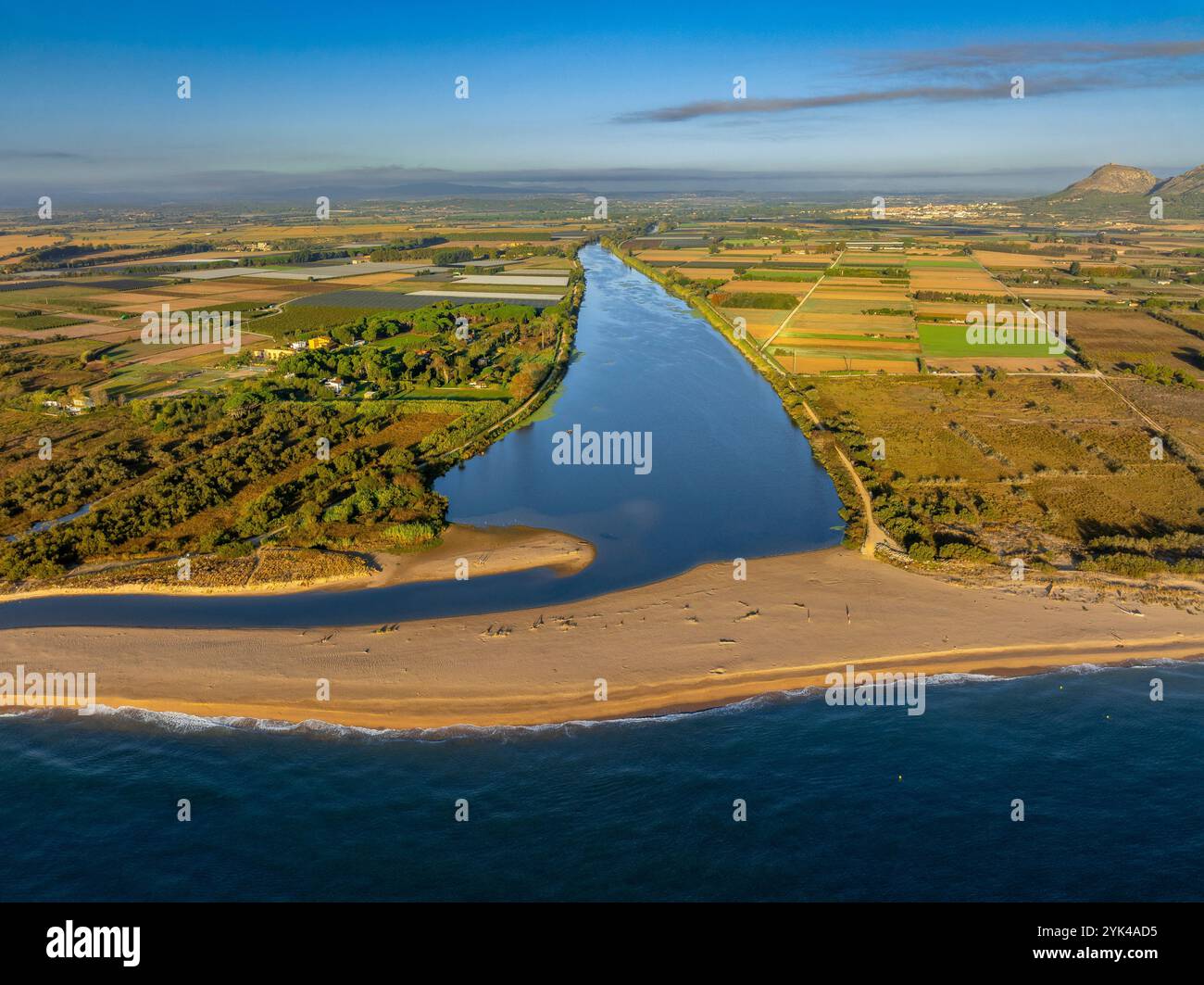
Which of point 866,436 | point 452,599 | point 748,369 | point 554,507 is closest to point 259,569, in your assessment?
point 452,599

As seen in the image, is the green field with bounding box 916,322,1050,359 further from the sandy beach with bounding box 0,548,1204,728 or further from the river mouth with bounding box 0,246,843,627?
the sandy beach with bounding box 0,548,1204,728

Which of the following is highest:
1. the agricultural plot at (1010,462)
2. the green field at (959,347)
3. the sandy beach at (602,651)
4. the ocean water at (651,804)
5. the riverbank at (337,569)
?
the green field at (959,347)

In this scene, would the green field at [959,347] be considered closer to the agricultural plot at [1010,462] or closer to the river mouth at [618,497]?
the agricultural plot at [1010,462]

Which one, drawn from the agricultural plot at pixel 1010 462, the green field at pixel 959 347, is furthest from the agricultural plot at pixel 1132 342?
the agricultural plot at pixel 1010 462

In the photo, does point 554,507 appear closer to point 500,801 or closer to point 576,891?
point 500,801

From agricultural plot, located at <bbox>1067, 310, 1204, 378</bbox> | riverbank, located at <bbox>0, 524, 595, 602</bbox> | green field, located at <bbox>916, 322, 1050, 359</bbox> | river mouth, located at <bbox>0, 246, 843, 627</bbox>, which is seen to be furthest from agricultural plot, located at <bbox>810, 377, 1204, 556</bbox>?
riverbank, located at <bbox>0, 524, 595, 602</bbox>

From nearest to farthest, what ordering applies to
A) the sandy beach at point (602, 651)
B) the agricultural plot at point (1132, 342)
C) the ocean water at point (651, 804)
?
1. the ocean water at point (651, 804)
2. the sandy beach at point (602, 651)
3. the agricultural plot at point (1132, 342)

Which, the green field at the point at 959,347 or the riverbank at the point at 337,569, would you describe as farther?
the green field at the point at 959,347
